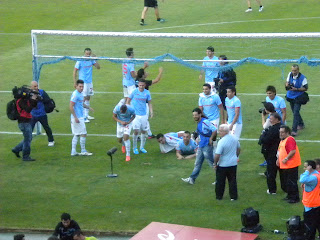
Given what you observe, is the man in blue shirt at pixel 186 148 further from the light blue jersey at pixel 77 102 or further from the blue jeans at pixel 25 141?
the blue jeans at pixel 25 141

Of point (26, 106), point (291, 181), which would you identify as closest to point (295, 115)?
point (291, 181)

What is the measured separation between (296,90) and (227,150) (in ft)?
15.6

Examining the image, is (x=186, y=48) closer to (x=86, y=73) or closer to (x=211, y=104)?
(x=86, y=73)

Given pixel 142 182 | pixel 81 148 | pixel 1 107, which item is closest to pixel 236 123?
pixel 142 182

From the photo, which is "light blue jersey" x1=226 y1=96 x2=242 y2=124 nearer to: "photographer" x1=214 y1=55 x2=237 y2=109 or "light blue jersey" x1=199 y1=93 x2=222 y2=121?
"light blue jersey" x1=199 y1=93 x2=222 y2=121

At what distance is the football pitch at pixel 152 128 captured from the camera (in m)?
15.2

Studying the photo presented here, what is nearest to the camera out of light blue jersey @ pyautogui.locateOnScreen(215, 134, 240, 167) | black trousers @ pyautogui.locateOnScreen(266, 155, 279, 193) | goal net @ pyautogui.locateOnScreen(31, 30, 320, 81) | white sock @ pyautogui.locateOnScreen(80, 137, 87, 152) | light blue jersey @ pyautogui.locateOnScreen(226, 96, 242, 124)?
light blue jersey @ pyautogui.locateOnScreen(215, 134, 240, 167)

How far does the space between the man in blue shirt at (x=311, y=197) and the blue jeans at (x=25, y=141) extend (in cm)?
795

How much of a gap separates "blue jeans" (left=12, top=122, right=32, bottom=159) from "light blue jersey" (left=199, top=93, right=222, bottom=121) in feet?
15.0

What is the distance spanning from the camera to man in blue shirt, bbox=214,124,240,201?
1508 centimetres

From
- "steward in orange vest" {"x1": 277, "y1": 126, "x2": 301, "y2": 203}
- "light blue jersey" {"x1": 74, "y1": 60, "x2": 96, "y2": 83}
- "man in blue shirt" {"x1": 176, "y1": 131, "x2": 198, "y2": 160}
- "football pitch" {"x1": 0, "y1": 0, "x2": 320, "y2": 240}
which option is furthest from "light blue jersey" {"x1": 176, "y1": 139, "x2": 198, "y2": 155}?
"light blue jersey" {"x1": 74, "y1": 60, "x2": 96, "y2": 83}

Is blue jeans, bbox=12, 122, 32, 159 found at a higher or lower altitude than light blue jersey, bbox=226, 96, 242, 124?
lower

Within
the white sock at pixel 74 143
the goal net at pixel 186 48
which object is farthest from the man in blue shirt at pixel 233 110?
the goal net at pixel 186 48

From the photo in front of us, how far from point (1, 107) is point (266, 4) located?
16.5 meters
